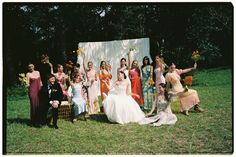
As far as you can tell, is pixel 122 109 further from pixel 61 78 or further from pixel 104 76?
pixel 61 78

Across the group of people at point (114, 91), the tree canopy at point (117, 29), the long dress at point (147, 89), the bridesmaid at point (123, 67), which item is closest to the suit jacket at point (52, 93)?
the group of people at point (114, 91)

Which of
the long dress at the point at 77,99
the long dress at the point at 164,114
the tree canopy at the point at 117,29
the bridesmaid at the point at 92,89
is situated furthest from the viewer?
the bridesmaid at the point at 92,89

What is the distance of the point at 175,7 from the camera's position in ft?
29.1

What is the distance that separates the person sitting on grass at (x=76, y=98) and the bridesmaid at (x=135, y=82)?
3.37 ft

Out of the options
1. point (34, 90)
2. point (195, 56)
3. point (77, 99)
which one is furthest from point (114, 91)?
point (195, 56)

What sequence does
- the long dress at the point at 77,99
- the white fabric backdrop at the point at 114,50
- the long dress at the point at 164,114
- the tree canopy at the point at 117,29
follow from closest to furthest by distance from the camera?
the tree canopy at the point at 117,29 → the long dress at the point at 164,114 → the white fabric backdrop at the point at 114,50 → the long dress at the point at 77,99

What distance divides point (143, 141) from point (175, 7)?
101 inches

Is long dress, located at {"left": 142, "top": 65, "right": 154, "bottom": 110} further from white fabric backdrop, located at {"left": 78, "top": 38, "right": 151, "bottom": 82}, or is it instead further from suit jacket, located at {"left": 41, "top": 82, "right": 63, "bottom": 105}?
suit jacket, located at {"left": 41, "top": 82, "right": 63, "bottom": 105}

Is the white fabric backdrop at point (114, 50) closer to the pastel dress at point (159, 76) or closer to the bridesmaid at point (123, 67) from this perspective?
the bridesmaid at point (123, 67)

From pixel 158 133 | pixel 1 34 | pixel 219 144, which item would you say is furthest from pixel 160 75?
pixel 1 34

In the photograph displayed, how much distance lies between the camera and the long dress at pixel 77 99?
9.37m

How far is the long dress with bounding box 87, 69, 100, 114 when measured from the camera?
9516mm

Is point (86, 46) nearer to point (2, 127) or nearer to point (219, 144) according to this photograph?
point (2, 127)

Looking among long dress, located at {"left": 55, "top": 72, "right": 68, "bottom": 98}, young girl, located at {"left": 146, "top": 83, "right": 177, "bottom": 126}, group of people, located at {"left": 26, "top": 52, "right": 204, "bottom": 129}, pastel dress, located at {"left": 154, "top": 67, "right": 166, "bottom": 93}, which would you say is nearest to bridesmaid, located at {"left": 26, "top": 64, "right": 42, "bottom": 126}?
group of people, located at {"left": 26, "top": 52, "right": 204, "bottom": 129}
